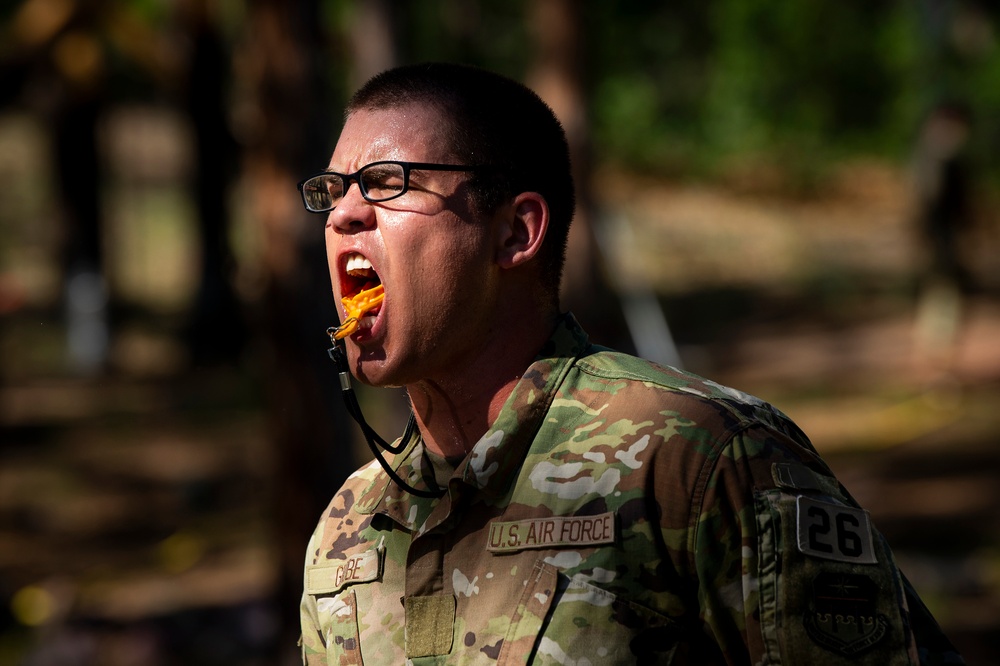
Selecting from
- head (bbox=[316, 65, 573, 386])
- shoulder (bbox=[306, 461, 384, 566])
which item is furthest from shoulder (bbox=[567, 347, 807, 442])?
shoulder (bbox=[306, 461, 384, 566])

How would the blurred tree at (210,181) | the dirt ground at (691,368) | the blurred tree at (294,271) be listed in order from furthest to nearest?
the blurred tree at (210,181), the dirt ground at (691,368), the blurred tree at (294,271)

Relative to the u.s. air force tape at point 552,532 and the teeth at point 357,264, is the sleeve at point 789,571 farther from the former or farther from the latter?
the teeth at point 357,264

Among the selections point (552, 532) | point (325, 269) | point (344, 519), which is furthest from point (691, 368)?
point (552, 532)

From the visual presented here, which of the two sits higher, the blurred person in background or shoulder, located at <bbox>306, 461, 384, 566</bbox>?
the blurred person in background

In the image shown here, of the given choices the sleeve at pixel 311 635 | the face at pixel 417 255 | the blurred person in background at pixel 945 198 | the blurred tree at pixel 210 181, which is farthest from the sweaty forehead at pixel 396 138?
the blurred tree at pixel 210 181

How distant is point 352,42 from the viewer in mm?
13641

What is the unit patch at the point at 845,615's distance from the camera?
5.99 feet

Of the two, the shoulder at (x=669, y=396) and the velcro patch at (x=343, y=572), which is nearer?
the shoulder at (x=669, y=396)

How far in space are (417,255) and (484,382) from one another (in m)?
0.26

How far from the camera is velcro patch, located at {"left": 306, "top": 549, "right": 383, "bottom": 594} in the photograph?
2246mm

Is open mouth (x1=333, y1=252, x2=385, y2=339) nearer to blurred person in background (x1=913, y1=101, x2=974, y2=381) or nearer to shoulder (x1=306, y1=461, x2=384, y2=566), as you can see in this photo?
shoulder (x1=306, y1=461, x2=384, y2=566)

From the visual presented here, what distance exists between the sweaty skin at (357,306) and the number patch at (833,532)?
768 millimetres

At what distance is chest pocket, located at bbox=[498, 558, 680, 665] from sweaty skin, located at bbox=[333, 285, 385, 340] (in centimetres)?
50

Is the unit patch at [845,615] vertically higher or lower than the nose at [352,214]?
lower
